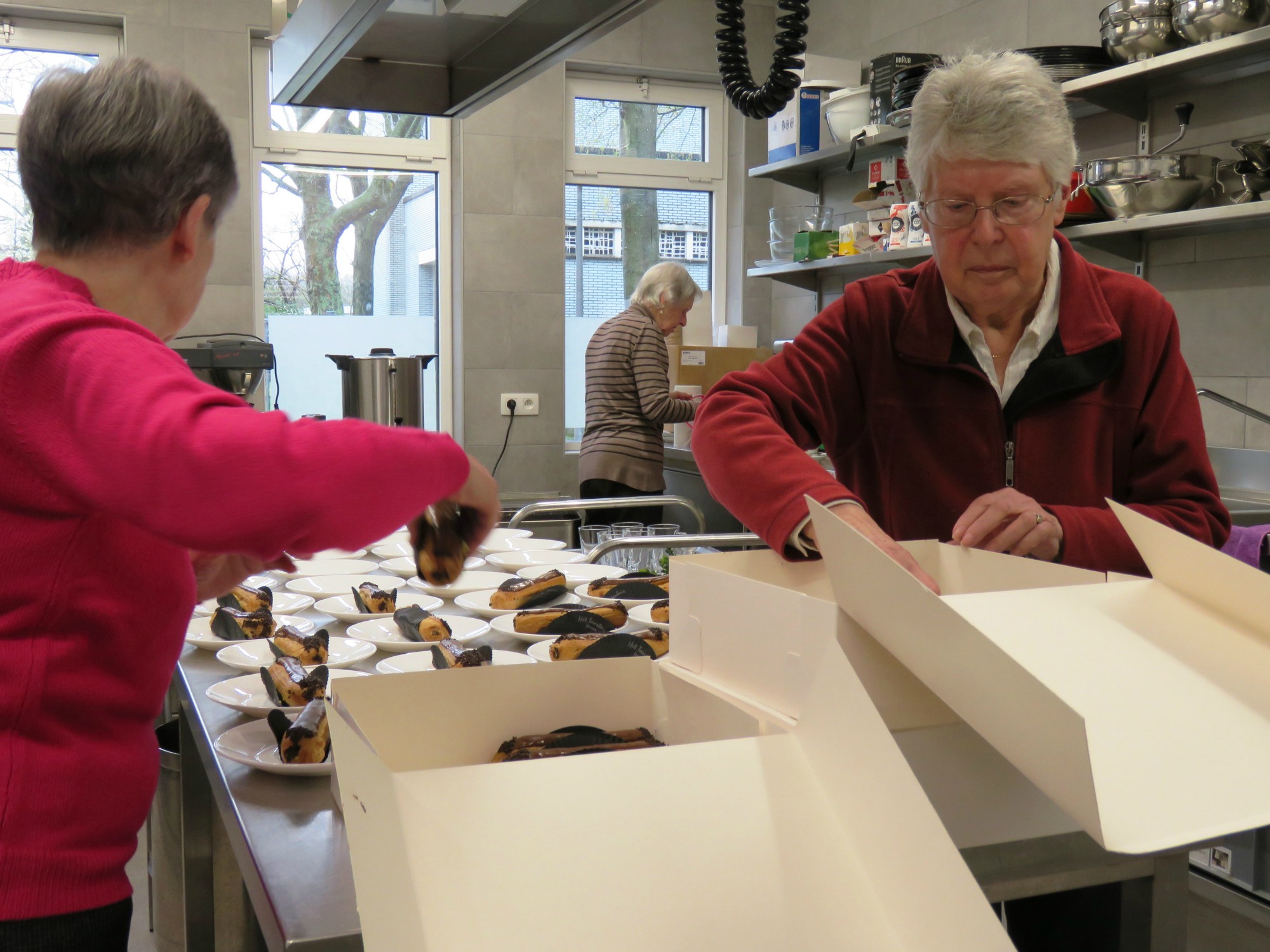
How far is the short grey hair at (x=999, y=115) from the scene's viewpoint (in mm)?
1341

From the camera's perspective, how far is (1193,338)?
332cm

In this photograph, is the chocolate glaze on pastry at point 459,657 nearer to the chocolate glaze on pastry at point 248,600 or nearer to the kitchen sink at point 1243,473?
the chocolate glaze on pastry at point 248,600

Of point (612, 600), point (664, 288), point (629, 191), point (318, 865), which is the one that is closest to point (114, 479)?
point (318, 865)

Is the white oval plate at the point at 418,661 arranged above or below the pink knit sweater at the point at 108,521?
below

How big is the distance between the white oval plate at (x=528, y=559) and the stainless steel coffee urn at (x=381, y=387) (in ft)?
5.43

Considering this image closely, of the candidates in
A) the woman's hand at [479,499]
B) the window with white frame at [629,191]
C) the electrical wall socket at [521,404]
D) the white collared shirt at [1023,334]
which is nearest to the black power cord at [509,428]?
the electrical wall socket at [521,404]

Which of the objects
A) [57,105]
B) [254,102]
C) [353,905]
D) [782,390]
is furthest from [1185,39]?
[254,102]

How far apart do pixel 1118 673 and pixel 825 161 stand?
4177 millimetres

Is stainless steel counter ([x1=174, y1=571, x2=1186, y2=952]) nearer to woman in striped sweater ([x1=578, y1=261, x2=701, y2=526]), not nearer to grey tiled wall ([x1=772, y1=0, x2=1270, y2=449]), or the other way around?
grey tiled wall ([x1=772, y1=0, x2=1270, y2=449])

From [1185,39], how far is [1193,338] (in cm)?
90

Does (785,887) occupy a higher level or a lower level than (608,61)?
lower

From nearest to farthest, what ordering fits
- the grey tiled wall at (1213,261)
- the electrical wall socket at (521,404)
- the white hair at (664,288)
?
the grey tiled wall at (1213,261), the white hair at (664,288), the electrical wall socket at (521,404)

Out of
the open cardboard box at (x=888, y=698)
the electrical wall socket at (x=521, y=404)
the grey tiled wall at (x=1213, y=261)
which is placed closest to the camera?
the open cardboard box at (x=888, y=698)

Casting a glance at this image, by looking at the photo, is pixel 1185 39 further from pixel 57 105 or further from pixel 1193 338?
pixel 57 105
